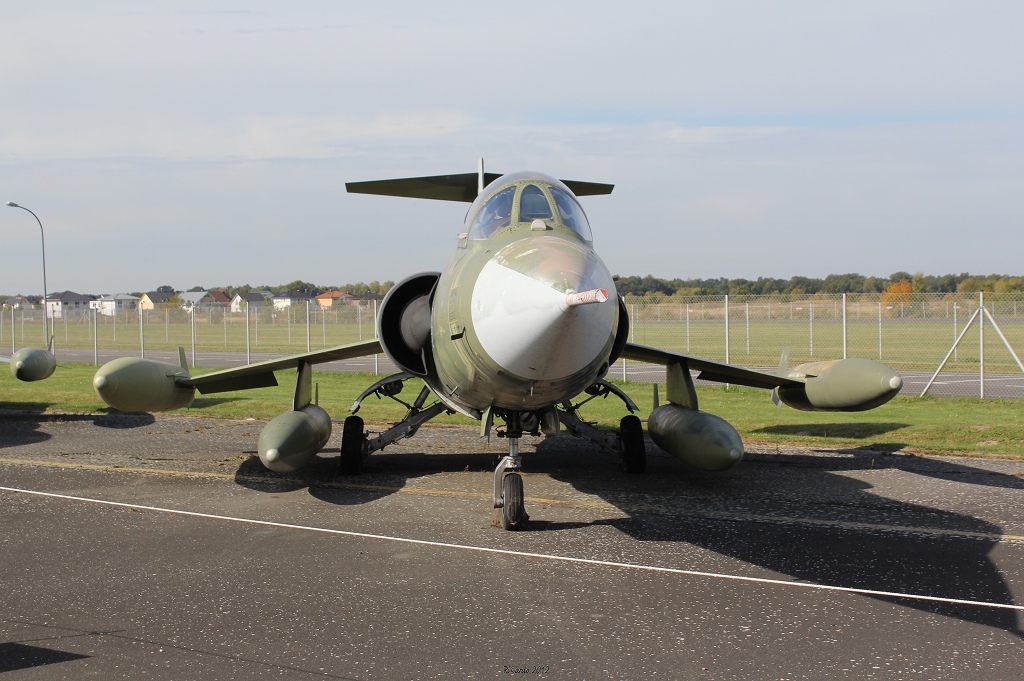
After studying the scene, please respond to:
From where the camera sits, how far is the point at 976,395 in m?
18.8

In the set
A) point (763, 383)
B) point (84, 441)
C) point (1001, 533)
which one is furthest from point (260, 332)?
point (1001, 533)

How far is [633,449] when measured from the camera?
1097cm

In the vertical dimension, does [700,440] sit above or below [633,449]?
above

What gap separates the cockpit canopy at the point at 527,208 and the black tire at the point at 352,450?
3991mm

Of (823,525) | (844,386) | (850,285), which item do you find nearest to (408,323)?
(823,525)

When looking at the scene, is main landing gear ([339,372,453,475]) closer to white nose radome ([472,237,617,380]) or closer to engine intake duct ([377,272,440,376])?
engine intake duct ([377,272,440,376])

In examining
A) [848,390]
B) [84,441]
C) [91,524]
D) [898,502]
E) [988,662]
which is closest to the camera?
[988,662]

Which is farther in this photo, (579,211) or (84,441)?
(84,441)

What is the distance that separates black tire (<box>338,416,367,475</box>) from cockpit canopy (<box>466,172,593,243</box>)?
3.99 metres

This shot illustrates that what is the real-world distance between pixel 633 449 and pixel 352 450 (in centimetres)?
359

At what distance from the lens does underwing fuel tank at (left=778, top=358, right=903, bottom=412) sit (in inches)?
391

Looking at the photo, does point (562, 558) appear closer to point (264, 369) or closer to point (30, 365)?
point (264, 369)

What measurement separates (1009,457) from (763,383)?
339 cm

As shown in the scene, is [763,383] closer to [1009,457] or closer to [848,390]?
[848,390]
